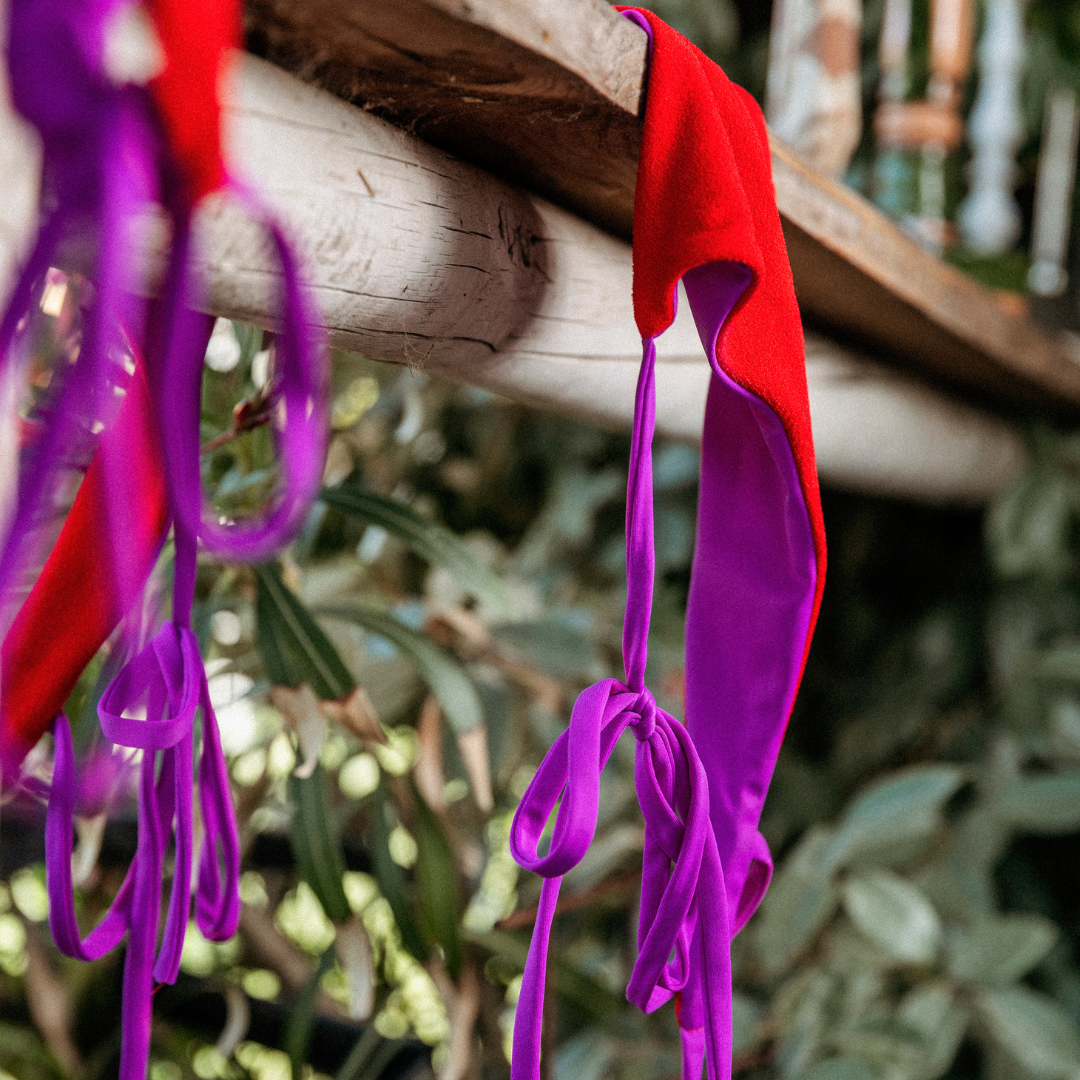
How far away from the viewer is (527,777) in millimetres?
1144

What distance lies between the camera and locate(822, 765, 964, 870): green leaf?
706 mm

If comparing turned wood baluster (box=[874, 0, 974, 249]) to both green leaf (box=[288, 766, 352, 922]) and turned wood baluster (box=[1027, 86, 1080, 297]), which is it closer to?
turned wood baluster (box=[1027, 86, 1080, 297])

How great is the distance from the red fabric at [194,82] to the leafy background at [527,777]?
23 cm

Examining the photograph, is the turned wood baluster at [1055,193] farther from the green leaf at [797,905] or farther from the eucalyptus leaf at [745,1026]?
the eucalyptus leaf at [745,1026]

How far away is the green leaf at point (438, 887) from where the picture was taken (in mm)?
605

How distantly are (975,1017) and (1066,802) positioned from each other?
0.20 m

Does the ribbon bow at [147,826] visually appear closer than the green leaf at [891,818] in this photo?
Yes

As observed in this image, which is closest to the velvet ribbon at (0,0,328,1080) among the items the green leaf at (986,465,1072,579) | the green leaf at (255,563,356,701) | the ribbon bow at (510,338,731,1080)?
the ribbon bow at (510,338,731,1080)

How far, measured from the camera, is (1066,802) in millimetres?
776

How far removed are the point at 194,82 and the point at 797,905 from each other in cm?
73

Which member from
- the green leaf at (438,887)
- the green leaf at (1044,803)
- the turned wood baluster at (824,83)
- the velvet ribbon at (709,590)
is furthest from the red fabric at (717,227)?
the green leaf at (1044,803)

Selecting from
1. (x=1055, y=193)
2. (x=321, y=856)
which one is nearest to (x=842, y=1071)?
(x=321, y=856)

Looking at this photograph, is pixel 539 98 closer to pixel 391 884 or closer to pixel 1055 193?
pixel 391 884

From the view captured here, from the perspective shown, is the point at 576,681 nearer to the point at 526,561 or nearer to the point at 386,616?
the point at 526,561
